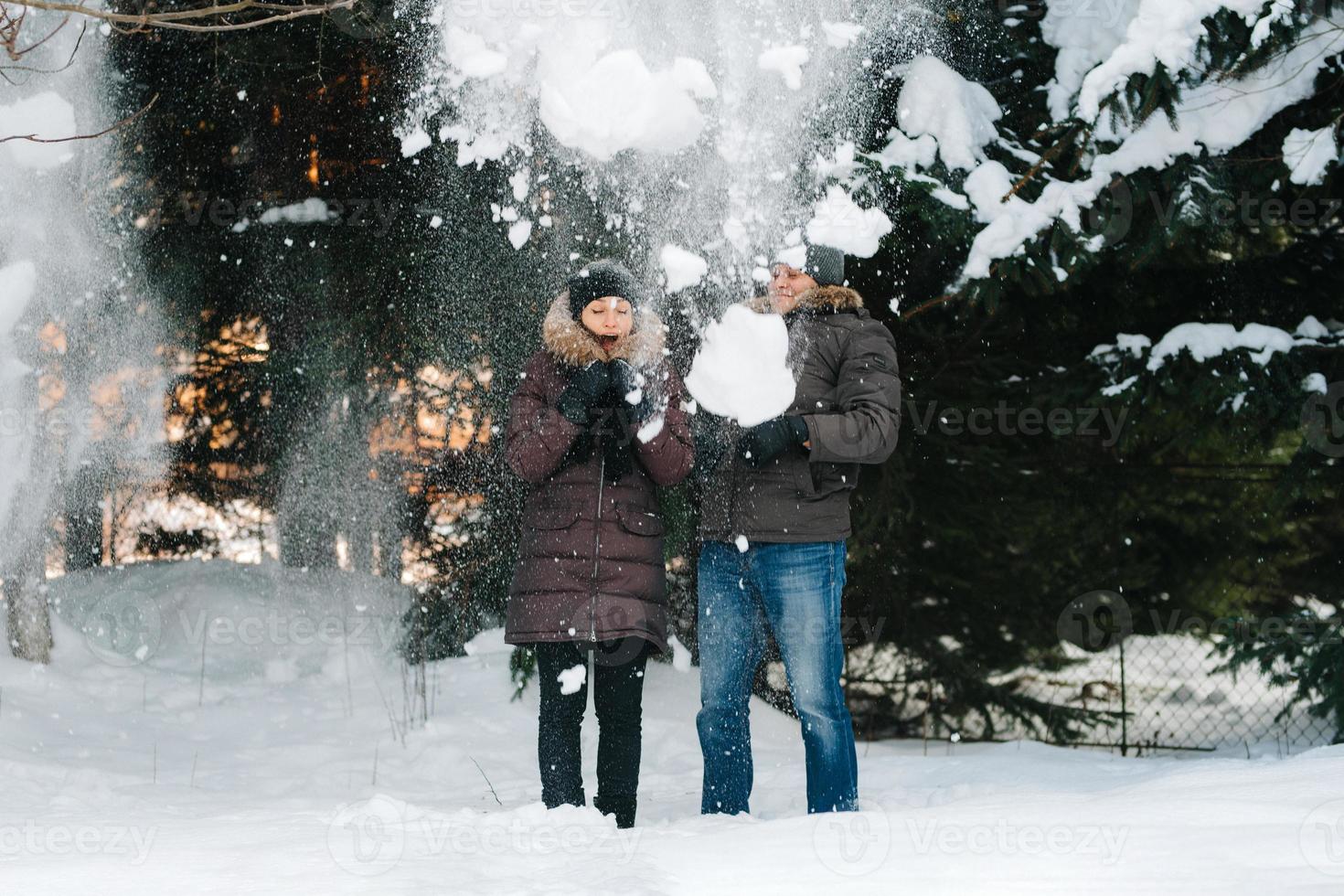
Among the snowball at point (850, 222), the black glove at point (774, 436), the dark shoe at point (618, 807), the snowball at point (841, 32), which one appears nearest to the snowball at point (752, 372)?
the black glove at point (774, 436)

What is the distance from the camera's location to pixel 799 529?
298cm

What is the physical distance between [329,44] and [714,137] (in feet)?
6.51

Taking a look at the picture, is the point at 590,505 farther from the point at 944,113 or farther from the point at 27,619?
the point at 27,619

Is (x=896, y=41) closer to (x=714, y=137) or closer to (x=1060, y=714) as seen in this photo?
(x=714, y=137)

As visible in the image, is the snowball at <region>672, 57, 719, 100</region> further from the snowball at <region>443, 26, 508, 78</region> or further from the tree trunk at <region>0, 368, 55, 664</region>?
the tree trunk at <region>0, 368, 55, 664</region>

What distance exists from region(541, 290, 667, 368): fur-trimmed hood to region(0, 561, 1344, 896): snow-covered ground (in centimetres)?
116

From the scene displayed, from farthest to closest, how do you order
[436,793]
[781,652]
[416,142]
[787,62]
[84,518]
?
[84,518]
[416,142]
[787,62]
[436,793]
[781,652]

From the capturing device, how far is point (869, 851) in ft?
7.27

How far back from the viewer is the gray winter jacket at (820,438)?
2977 millimetres

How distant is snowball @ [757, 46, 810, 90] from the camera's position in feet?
14.9

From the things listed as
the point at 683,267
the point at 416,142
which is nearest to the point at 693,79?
the point at 683,267

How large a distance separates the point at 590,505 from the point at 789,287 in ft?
2.74

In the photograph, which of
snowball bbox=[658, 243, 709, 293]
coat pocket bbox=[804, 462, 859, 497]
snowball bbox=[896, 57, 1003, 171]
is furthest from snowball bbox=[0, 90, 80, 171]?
coat pocket bbox=[804, 462, 859, 497]

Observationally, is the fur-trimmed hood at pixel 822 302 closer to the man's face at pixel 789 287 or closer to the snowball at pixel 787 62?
the man's face at pixel 789 287
